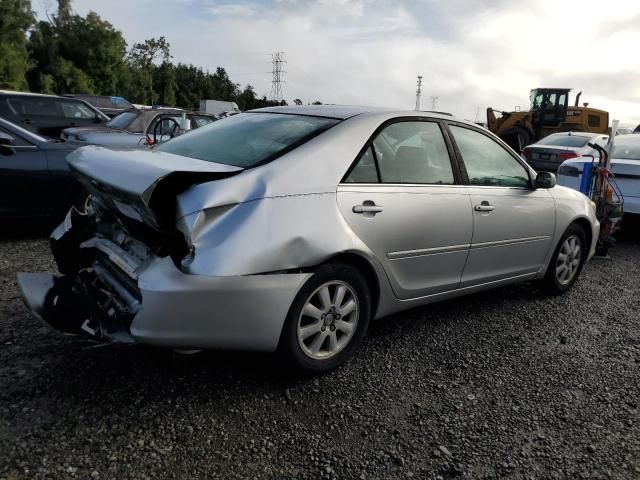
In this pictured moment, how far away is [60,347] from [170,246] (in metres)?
1.22

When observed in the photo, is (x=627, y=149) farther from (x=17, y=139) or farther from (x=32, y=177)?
(x=17, y=139)

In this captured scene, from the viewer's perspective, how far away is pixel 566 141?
11.6m

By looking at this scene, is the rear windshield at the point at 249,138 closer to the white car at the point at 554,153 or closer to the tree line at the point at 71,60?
the white car at the point at 554,153

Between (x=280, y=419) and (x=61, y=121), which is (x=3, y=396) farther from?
(x=61, y=121)

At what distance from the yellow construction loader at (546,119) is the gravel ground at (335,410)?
1857 cm

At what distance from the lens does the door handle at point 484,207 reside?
365cm

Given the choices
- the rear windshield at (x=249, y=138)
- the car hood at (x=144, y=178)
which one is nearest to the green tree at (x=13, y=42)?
the rear windshield at (x=249, y=138)

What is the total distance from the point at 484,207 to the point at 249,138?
1688 millimetres

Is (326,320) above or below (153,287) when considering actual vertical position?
below

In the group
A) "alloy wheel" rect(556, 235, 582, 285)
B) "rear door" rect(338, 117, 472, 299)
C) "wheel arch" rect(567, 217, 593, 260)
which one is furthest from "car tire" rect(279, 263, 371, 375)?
"wheel arch" rect(567, 217, 593, 260)

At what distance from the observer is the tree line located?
38688 millimetres

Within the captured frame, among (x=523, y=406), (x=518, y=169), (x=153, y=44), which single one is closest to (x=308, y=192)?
(x=523, y=406)

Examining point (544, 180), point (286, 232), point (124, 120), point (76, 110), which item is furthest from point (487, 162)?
point (76, 110)

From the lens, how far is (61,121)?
10.3 m
